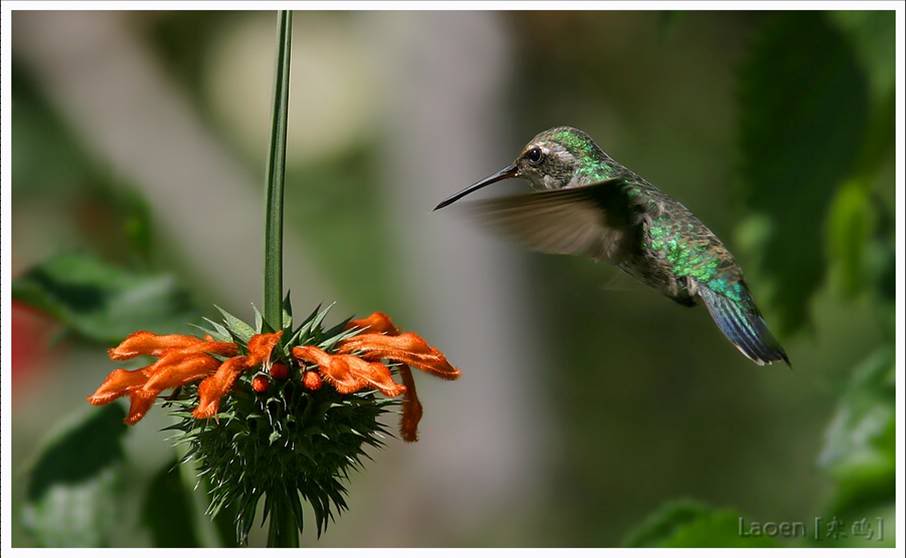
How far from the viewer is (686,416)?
5406 mm

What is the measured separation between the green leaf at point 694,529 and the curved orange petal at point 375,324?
1.47ft

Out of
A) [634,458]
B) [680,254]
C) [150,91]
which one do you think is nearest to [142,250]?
[680,254]

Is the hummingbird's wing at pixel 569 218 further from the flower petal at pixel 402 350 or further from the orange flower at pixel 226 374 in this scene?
the orange flower at pixel 226 374

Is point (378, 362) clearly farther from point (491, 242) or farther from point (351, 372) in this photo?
point (491, 242)

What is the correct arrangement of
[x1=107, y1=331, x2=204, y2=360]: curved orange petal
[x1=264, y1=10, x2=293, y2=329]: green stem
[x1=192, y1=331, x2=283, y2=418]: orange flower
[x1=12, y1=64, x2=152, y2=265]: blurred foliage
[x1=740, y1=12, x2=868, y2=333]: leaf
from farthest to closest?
[x1=12, y1=64, x2=152, y2=265]: blurred foliage → [x1=740, y1=12, x2=868, y2=333]: leaf → [x1=107, y1=331, x2=204, y2=360]: curved orange petal → [x1=192, y1=331, x2=283, y2=418]: orange flower → [x1=264, y1=10, x2=293, y2=329]: green stem

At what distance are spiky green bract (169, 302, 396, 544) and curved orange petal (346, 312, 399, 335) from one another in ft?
0.10

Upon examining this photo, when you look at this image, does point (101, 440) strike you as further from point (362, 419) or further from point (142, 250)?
point (362, 419)

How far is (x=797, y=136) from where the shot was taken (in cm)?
143

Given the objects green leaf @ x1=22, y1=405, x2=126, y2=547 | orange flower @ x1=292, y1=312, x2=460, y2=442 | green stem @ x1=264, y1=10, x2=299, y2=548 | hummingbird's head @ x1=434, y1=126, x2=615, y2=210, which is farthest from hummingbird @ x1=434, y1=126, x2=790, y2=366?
green leaf @ x1=22, y1=405, x2=126, y2=547

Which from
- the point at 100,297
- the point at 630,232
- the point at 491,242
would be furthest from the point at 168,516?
the point at 491,242

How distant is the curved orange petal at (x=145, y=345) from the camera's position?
2.94ft

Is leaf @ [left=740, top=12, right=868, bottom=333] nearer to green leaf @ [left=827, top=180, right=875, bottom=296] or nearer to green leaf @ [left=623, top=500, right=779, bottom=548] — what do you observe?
green leaf @ [left=827, top=180, right=875, bottom=296]

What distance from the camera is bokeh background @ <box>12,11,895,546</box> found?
143cm

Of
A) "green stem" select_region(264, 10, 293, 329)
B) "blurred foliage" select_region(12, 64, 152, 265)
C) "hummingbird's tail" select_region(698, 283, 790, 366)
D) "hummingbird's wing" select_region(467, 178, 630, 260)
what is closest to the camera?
"green stem" select_region(264, 10, 293, 329)
